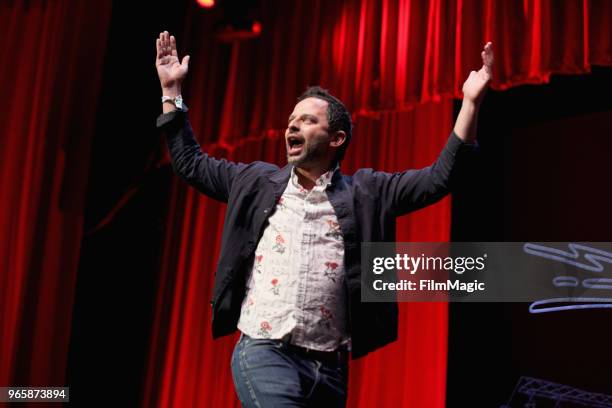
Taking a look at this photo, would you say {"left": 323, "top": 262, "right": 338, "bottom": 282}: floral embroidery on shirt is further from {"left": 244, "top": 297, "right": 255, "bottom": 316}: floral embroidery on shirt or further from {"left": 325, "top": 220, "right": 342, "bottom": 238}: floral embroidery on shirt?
{"left": 244, "top": 297, "right": 255, "bottom": 316}: floral embroidery on shirt

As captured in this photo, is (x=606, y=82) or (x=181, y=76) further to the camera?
(x=606, y=82)

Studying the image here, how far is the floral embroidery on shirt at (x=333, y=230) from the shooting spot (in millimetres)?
1706

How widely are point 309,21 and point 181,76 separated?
161 centimetres

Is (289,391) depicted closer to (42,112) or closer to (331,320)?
(331,320)

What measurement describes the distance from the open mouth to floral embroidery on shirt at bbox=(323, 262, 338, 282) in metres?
0.33

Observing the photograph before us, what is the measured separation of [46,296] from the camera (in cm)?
371

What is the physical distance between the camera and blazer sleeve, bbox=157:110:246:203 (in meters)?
1.84

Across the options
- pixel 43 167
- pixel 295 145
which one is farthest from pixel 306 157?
pixel 43 167

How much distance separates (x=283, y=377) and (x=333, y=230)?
0.39 metres

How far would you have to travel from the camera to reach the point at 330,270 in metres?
1.67

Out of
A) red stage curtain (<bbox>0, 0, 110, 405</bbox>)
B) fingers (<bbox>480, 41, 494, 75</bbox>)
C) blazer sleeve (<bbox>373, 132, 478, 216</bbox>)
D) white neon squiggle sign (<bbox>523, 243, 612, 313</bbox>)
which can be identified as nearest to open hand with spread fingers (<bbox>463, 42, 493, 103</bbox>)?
fingers (<bbox>480, 41, 494, 75</bbox>)

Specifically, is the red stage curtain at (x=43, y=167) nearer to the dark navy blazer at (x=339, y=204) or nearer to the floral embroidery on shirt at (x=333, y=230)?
the dark navy blazer at (x=339, y=204)

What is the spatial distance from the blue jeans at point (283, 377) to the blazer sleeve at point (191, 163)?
1.48 ft

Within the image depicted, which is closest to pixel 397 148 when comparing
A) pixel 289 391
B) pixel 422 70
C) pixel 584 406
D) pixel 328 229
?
pixel 422 70
